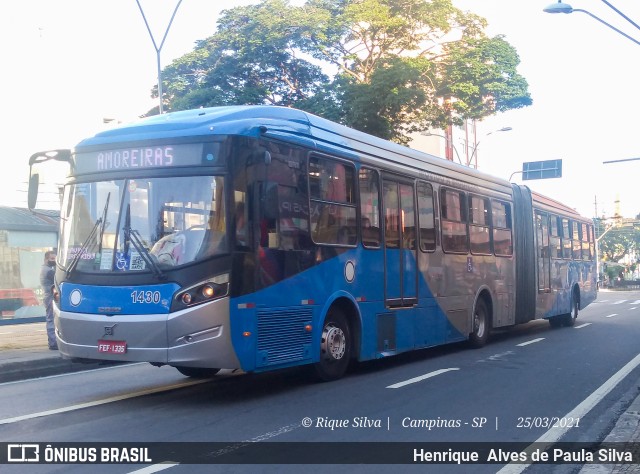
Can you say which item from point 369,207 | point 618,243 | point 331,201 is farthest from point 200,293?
point 618,243

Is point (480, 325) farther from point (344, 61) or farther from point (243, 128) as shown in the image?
point (344, 61)

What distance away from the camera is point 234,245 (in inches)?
345

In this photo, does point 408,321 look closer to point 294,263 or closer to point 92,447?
point 294,263

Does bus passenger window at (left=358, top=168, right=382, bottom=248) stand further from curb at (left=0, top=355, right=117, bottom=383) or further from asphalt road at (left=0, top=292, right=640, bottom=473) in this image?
curb at (left=0, top=355, right=117, bottom=383)

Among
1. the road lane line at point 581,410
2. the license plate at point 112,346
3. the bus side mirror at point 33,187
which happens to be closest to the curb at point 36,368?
the bus side mirror at point 33,187

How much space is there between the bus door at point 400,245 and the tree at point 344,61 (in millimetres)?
12433

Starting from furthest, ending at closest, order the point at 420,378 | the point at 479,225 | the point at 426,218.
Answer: the point at 479,225 < the point at 426,218 < the point at 420,378

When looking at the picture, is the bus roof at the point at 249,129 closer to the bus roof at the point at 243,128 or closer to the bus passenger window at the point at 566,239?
the bus roof at the point at 243,128

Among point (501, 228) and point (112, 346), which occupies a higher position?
point (501, 228)

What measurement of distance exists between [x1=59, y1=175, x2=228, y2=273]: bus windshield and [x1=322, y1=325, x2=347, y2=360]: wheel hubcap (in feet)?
8.14

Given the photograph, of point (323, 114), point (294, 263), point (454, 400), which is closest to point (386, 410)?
point (454, 400)

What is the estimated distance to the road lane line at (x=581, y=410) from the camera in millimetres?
6617

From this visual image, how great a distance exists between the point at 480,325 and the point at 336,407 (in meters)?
7.87

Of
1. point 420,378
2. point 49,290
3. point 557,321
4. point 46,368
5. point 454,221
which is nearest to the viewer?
point 420,378
